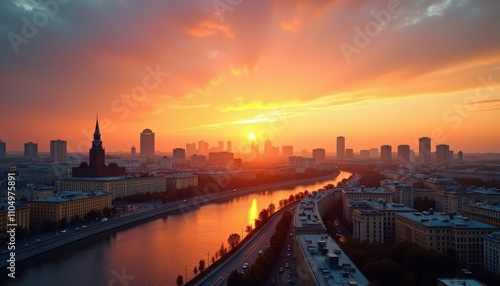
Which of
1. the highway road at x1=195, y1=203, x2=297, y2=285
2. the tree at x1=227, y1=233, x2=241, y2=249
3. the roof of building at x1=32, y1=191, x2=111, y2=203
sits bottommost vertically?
the highway road at x1=195, y1=203, x2=297, y2=285

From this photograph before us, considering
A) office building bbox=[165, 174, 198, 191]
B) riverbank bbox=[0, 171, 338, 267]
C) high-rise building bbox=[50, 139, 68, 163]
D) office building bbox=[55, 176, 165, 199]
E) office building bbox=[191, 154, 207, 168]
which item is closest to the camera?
riverbank bbox=[0, 171, 338, 267]

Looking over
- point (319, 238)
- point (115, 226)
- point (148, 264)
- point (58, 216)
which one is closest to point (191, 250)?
point (148, 264)

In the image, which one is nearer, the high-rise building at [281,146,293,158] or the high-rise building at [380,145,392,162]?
the high-rise building at [380,145,392,162]

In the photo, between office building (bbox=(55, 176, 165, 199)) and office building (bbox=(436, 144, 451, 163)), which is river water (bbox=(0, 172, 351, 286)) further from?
office building (bbox=(436, 144, 451, 163))

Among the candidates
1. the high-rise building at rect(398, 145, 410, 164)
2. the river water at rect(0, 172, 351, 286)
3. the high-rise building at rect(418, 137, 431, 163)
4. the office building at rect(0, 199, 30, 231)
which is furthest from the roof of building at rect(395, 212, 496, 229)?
the high-rise building at rect(398, 145, 410, 164)

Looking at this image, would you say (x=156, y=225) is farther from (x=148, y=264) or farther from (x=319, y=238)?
(x=319, y=238)

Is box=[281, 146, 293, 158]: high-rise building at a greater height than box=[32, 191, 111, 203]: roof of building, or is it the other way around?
box=[281, 146, 293, 158]: high-rise building
